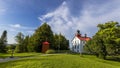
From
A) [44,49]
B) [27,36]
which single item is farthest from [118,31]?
[27,36]

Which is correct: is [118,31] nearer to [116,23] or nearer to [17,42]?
[116,23]

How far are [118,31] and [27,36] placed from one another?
3677cm

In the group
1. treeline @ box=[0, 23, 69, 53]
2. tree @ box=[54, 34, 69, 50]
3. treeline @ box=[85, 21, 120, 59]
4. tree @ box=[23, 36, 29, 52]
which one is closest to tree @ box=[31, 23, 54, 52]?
treeline @ box=[0, 23, 69, 53]

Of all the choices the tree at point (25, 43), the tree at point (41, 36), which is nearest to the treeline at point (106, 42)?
the tree at point (41, 36)

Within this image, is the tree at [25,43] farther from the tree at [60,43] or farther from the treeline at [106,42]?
the treeline at [106,42]

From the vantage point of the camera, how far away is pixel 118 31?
52.5 metres

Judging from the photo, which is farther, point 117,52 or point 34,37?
point 34,37

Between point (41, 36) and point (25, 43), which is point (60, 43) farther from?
point (25, 43)

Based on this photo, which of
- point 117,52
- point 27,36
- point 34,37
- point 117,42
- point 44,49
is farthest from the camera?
point 27,36

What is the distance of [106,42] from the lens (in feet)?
163

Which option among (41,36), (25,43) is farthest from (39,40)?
(25,43)

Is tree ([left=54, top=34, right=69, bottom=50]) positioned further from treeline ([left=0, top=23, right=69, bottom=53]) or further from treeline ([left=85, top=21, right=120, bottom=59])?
treeline ([left=85, top=21, right=120, bottom=59])

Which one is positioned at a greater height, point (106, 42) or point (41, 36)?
point (41, 36)

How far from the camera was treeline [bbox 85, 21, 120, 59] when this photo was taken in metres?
49.0
